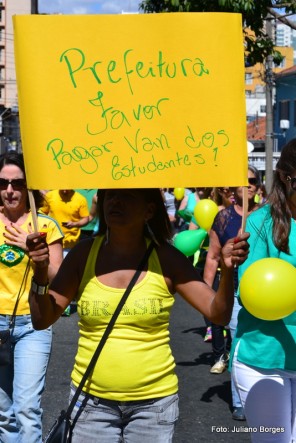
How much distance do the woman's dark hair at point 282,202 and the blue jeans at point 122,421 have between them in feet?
2.86

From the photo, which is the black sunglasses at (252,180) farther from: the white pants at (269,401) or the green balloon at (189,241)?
the white pants at (269,401)

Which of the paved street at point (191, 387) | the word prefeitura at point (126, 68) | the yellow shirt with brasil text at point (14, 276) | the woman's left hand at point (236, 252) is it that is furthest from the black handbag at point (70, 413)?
the paved street at point (191, 387)

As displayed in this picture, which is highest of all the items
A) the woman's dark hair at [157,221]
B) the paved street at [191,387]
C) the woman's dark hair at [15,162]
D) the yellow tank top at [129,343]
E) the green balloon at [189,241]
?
the woman's dark hair at [15,162]

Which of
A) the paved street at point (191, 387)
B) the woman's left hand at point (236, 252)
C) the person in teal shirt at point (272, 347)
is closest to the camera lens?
the woman's left hand at point (236, 252)

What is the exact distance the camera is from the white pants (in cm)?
368

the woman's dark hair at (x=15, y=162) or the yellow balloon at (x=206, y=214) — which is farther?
the yellow balloon at (x=206, y=214)

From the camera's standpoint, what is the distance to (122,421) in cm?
332

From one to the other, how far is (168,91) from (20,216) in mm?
1646

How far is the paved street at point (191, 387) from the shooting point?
5.82 metres

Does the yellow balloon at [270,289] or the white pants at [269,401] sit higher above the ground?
the yellow balloon at [270,289]

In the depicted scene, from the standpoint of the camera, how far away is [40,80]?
3.22 m

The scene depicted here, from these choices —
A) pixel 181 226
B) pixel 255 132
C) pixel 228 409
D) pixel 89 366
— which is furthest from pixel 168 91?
pixel 255 132

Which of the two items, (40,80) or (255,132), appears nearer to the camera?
(40,80)

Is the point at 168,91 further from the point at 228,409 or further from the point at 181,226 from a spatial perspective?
the point at 181,226
